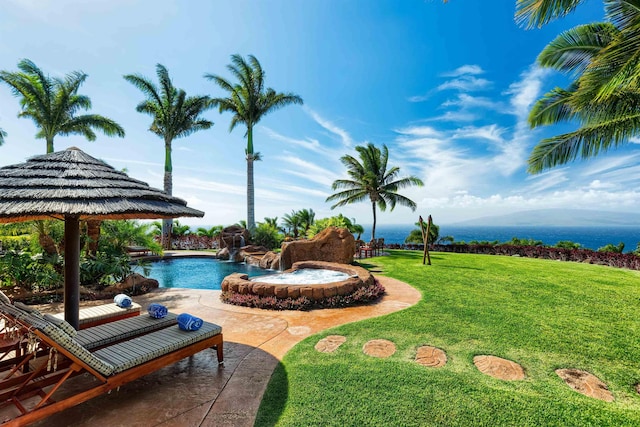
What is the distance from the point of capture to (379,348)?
165 inches

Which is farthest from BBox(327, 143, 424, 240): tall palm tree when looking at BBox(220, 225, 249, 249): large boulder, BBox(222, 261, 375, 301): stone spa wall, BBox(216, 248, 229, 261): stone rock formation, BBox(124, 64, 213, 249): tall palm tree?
BBox(222, 261, 375, 301): stone spa wall

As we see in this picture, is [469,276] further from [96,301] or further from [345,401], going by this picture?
[96,301]

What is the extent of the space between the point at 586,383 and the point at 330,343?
10.6ft

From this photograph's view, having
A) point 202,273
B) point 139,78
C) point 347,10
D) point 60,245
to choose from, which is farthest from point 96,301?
point 139,78

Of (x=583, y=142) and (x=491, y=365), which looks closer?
(x=491, y=365)

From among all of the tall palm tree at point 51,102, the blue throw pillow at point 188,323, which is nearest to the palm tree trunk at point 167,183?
the tall palm tree at point 51,102

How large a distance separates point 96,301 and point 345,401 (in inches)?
296

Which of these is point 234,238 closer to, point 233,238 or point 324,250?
point 233,238

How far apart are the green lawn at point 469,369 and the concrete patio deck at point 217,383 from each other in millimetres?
299

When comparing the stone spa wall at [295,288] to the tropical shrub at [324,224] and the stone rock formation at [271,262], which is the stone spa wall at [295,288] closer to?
the stone rock formation at [271,262]

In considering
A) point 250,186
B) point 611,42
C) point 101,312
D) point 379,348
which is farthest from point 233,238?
point 611,42

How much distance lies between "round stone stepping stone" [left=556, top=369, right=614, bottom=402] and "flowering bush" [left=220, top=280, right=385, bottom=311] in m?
3.87

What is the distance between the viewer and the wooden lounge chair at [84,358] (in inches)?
98.0

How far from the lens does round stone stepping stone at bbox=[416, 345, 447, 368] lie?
3.71m
